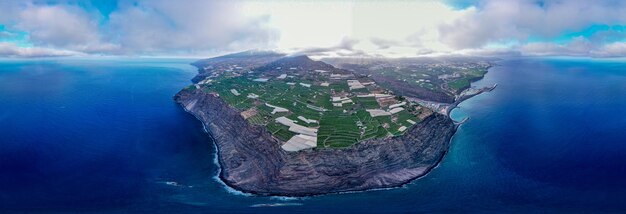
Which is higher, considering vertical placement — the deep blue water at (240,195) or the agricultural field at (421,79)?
the agricultural field at (421,79)

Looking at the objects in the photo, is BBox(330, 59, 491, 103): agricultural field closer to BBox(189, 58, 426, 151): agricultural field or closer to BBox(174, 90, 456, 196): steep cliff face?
BBox(189, 58, 426, 151): agricultural field

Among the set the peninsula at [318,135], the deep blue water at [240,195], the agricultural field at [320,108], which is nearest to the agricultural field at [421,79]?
the deep blue water at [240,195]

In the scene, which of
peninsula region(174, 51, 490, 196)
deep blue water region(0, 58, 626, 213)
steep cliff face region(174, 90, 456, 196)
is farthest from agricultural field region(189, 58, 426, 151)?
deep blue water region(0, 58, 626, 213)

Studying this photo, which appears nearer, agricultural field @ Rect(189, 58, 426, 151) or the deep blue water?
the deep blue water

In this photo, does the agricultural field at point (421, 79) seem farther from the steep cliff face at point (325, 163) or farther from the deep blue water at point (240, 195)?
the steep cliff face at point (325, 163)

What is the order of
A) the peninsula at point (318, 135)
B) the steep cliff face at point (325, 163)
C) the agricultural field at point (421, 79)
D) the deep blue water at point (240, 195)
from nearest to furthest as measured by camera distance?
1. the deep blue water at point (240, 195)
2. the steep cliff face at point (325, 163)
3. the peninsula at point (318, 135)
4. the agricultural field at point (421, 79)
